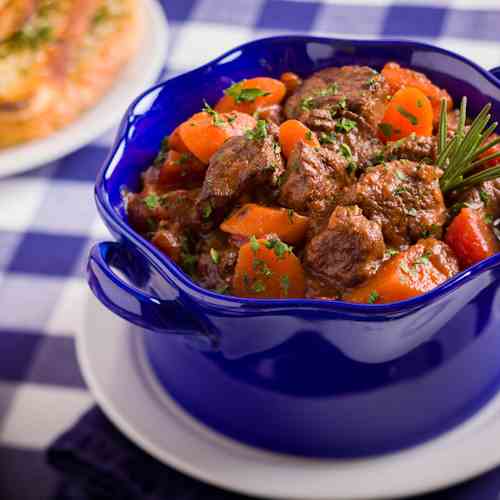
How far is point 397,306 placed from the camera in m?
1.30

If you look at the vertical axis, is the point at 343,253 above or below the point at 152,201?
above

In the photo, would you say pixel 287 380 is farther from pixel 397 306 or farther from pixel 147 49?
pixel 147 49

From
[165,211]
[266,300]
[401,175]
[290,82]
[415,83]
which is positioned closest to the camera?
[266,300]

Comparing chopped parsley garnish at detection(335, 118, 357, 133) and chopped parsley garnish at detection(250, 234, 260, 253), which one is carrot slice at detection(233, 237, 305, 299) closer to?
chopped parsley garnish at detection(250, 234, 260, 253)

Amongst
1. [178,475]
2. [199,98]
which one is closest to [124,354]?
[178,475]

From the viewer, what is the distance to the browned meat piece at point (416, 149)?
5.36ft

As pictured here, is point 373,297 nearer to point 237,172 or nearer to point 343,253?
point 343,253

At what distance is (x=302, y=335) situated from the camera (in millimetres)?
1445

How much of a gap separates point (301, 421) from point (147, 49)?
1.60m

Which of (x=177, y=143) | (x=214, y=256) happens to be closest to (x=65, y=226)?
(x=177, y=143)

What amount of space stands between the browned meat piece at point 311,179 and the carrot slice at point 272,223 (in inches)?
1.0

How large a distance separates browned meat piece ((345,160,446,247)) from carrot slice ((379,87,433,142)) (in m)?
0.15

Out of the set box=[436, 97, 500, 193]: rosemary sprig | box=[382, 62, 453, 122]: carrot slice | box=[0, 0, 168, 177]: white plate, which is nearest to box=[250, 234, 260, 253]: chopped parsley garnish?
box=[436, 97, 500, 193]: rosemary sprig

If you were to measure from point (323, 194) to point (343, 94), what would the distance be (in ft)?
0.94
